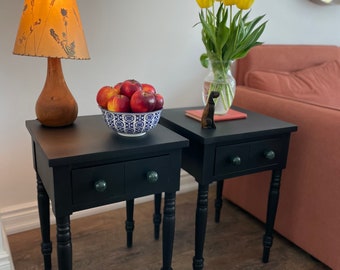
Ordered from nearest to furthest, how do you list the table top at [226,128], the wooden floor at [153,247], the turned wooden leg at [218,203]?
the table top at [226,128] → the wooden floor at [153,247] → the turned wooden leg at [218,203]

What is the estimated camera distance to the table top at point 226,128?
1136 mm

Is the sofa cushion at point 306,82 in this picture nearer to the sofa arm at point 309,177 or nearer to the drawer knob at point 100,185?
the sofa arm at point 309,177

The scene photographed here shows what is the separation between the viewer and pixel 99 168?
952 millimetres

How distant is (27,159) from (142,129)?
0.82m

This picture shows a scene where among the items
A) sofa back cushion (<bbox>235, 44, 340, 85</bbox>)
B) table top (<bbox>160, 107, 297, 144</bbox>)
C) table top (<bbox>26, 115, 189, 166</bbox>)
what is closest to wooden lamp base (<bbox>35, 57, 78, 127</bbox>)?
table top (<bbox>26, 115, 189, 166</bbox>)

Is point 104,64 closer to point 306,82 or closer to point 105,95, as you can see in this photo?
point 105,95

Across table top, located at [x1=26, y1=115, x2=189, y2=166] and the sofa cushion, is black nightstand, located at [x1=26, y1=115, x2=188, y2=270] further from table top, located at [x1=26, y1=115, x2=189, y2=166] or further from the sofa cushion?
the sofa cushion

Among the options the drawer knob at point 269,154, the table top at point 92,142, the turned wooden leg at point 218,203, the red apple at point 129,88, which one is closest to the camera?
the table top at point 92,142

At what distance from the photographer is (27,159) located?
1.58 meters

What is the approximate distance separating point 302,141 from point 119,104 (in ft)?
2.69

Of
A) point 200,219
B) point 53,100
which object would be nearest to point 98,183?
point 53,100

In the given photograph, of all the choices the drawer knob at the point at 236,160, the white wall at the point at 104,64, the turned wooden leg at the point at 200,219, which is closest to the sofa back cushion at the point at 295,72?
the white wall at the point at 104,64

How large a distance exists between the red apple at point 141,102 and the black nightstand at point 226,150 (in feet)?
0.72

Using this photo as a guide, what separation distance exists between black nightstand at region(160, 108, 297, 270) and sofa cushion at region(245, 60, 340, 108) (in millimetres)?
376
